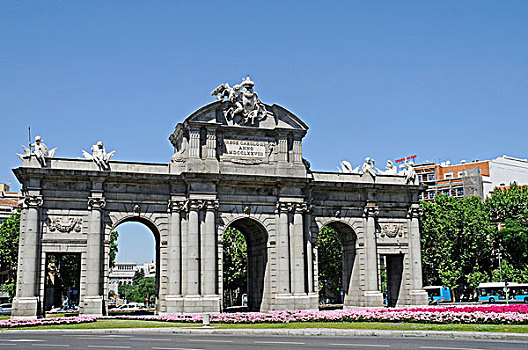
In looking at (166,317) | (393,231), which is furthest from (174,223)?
(393,231)

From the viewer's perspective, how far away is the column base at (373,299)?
50.9 metres

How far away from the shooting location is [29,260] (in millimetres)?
43812

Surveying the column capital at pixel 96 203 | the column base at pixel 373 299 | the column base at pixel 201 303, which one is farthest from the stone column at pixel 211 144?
the column base at pixel 373 299

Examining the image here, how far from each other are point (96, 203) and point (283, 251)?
1538 cm

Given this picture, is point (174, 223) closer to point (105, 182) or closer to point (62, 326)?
point (105, 182)

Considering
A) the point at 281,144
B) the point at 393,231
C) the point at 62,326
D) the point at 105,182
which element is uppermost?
the point at 281,144

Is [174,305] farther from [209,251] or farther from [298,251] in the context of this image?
[298,251]

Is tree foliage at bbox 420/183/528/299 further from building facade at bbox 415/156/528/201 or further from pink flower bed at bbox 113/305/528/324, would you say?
pink flower bed at bbox 113/305/528/324

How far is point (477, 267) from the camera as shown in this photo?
76062 mm

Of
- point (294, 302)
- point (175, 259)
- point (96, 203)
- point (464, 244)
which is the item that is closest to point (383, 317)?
point (294, 302)

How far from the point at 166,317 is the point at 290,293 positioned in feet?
37.7

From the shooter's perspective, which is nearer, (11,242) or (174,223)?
(174,223)

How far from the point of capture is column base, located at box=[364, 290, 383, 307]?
50.9m

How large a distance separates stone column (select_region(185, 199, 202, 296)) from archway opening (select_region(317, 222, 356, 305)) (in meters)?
12.6
